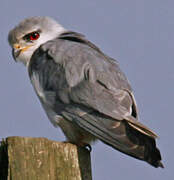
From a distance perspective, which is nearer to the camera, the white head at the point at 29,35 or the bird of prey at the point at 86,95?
the bird of prey at the point at 86,95

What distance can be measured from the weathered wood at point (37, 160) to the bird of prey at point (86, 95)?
0.84 meters

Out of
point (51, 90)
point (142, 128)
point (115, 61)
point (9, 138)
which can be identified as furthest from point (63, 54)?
point (9, 138)

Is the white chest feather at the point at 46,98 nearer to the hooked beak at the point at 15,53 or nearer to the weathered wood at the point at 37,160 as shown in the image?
the hooked beak at the point at 15,53

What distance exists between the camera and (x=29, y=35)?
6547 millimetres

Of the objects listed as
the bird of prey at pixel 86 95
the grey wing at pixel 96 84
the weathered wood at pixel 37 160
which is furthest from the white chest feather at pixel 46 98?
the weathered wood at pixel 37 160

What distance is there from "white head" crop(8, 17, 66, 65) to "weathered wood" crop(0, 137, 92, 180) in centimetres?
313

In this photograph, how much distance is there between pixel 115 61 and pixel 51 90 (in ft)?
3.49

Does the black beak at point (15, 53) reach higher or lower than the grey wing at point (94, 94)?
higher

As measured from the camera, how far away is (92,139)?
5305 mm

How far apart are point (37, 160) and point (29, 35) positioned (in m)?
3.63

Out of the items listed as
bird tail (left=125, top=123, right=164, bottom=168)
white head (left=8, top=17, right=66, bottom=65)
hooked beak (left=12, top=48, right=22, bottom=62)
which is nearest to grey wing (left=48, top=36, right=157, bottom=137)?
bird tail (left=125, top=123, right=164, bottom=168)

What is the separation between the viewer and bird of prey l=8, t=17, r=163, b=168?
4224 millimetres

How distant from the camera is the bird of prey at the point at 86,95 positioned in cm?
422

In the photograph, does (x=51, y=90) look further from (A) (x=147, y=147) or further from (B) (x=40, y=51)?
(A) (x=147, y=147)
